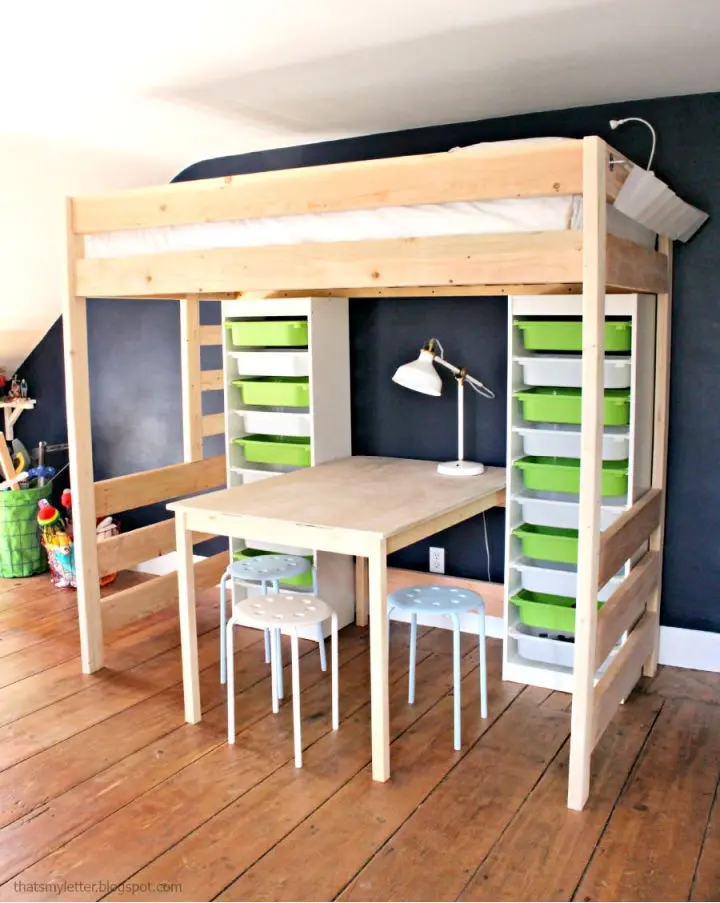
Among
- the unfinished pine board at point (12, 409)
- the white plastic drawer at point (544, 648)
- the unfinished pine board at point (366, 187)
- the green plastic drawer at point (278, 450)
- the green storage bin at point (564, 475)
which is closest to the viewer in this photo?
the unfinished pine board at point (366, 187)

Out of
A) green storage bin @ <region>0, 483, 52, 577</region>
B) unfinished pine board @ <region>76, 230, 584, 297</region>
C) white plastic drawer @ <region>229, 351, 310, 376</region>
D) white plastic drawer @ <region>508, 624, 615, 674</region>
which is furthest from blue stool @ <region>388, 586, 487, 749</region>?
green storage bin @ <region>0, 483, 52, 577</region>

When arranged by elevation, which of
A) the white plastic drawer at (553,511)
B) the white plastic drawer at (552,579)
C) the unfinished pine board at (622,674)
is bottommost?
the unfinished pine board at (622,674)

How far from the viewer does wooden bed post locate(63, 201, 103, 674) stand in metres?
3.13

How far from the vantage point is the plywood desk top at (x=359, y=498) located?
2.60 m

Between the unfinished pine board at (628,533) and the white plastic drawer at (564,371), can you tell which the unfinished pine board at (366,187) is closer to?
the white plastic drawer at (564,371)

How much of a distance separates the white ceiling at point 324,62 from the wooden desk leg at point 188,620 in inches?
54.0

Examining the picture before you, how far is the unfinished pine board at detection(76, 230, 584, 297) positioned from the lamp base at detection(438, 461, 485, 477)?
96 cm

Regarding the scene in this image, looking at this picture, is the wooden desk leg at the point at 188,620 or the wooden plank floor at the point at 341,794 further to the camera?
the wooden desk leg at the point at 188,620

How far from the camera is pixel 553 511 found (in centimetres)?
311

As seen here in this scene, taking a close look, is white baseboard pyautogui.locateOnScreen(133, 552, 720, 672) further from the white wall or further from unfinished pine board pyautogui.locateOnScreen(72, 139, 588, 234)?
the white wall

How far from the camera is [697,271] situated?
10.4ft

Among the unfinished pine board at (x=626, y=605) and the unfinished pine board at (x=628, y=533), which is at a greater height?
the unfinished pine board at (x=628, y=533)

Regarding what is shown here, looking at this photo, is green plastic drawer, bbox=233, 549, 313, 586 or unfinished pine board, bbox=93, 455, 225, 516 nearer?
unfinished pine board, bbox=93, 455, 225, 516

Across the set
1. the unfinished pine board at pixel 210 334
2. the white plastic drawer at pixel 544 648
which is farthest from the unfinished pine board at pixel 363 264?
the white plastic drawer at pixel 544 648
